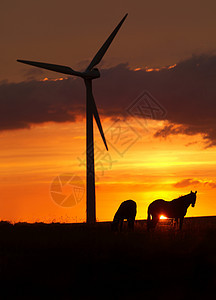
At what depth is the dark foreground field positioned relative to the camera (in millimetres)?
15852

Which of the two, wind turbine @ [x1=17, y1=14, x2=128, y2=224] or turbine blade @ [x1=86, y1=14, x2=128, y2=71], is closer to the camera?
wind turbine @ [x1=17, y1=14, x2=128, y2=224]

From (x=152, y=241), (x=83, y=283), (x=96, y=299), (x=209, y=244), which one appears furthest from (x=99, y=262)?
(x=209, y=244)

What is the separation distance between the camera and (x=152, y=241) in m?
22.2

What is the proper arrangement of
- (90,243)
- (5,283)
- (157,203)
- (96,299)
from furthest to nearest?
(157,203) < (90,243) < (5,283) < (96,299)

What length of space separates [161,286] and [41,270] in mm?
4419

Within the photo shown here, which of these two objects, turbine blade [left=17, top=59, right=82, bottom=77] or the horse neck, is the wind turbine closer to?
turbine blade [left=17, top=59, right=82, bottom=77]

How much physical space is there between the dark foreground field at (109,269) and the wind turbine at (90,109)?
47.6ft

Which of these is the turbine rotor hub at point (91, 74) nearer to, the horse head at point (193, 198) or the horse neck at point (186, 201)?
the horse head at point (193, 198)

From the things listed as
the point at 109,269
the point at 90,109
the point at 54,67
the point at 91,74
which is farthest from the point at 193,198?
the point at 54,67

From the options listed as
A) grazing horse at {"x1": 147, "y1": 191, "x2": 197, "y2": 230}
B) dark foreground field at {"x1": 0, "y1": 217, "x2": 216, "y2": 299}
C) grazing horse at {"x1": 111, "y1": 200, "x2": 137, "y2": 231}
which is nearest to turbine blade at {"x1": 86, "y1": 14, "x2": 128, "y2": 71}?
grazing horse at {"x1": 111, "y1": 200, "x2": 137, "y2": 231}

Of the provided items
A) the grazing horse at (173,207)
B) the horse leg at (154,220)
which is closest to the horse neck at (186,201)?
the grazing horse at (173,207)

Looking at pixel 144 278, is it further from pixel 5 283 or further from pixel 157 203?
pixel 157 203

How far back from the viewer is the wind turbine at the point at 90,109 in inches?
1462

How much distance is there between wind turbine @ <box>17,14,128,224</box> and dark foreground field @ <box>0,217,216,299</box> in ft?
47.6
